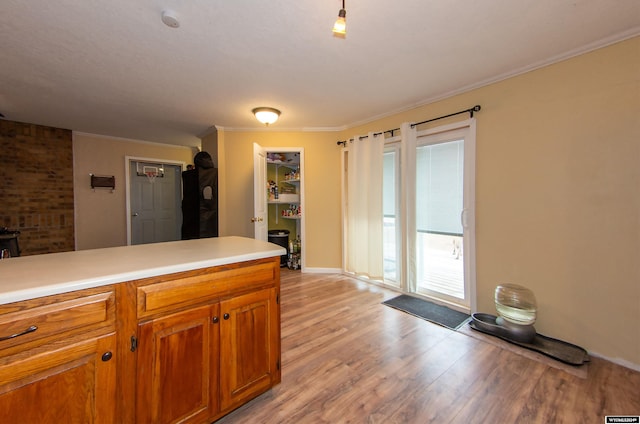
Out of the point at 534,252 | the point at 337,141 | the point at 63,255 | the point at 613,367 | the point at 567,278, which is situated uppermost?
the point at 337,141

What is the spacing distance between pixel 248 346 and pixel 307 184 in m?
2.98

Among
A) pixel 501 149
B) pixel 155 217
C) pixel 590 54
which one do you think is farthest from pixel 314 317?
pixel 155 217

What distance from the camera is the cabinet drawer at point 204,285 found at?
113 cm

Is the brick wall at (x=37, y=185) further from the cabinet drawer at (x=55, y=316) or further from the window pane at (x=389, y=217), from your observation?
the window pane at (x=389, y=217)

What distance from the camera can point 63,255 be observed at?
4.57 ft

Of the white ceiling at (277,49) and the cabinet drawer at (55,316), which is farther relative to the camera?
the white ceiling at (277,49)

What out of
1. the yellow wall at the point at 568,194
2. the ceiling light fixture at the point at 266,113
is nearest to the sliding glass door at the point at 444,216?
the yellow wall at the point at 568,194

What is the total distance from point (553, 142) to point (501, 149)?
37cm

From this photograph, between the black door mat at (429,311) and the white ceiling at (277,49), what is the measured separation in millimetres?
2327

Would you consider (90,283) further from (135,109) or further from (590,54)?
(590,54)

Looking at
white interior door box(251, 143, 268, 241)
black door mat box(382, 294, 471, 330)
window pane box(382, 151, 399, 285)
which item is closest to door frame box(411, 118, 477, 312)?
black door mat box(382, 294, 471, 330)

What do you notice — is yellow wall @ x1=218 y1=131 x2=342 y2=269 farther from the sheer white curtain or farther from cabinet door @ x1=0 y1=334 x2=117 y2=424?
cabinet door @ x1=0 y1=334 x2=117 y2=424

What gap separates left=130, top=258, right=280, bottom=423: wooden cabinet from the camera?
44.4 inches

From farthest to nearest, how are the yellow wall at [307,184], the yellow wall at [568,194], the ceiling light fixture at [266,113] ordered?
the yellow wall at [307,184], the ceiling light fixture at [266,113], the yellow wall at [568,194]
